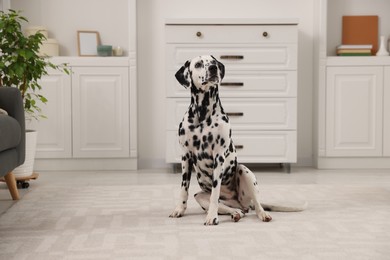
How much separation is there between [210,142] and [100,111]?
2.32m

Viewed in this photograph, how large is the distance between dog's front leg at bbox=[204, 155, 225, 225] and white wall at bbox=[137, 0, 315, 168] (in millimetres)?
2492

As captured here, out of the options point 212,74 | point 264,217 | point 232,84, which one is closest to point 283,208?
point 264,217

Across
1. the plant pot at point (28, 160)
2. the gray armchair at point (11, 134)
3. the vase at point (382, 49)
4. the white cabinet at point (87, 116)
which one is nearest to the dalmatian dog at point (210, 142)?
the gray armchair at point (11, 134)

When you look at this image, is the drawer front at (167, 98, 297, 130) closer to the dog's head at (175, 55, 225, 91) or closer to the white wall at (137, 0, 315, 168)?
the white wall at (137, 0, 315, 168)

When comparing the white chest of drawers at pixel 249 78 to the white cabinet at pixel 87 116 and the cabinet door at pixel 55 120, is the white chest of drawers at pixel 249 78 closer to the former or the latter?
the white cabinet at pixel 87 116

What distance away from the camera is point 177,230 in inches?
96.4

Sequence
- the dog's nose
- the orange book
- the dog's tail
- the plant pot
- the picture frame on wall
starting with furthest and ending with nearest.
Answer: the orange book, the picture frame on wall, the plant pot, the dog's tail, the dog's nose

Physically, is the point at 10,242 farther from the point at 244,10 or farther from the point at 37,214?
the point at 244,10

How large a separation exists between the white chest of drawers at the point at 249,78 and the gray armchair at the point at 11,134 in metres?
1.56

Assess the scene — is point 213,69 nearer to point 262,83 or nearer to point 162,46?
point 262,83

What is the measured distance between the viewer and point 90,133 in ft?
15.5

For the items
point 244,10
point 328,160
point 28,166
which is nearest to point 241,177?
point 28,166

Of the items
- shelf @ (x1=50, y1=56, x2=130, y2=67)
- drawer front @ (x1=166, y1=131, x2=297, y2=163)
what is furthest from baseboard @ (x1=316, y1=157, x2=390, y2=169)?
Answer: shelf @ (x1=50, y1=56, x2=130, y2=67)

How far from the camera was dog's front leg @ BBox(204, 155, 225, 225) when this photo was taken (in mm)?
2545
